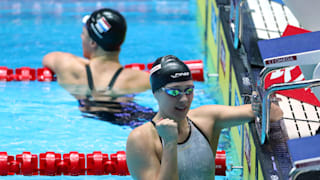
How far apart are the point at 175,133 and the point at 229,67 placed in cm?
247

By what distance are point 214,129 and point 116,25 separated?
8.01 feet

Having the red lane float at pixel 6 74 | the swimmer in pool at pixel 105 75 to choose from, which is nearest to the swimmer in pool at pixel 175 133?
the swimmer in pool at pixel 105 75

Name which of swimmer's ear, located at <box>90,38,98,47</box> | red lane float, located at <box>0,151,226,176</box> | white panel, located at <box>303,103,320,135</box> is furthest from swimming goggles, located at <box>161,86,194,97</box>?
swimmer's ear, located at <box>90,38,98,47</box>

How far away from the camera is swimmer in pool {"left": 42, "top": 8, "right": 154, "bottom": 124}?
5.53 m

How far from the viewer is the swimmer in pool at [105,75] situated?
5.53 metres

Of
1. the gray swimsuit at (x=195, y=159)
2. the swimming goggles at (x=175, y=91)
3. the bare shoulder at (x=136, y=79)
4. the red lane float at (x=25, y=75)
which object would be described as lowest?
the gray swimsuit at (x=195, y=159)

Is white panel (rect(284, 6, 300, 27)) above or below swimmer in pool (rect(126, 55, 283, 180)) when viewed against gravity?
above

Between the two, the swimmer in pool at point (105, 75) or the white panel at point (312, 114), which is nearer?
the white panel at point (312, 114)

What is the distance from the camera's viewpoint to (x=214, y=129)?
331 centimetres

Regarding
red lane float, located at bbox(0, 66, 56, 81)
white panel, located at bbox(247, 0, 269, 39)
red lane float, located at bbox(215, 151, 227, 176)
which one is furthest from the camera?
red lane float, located at bbox(0, 66, 56, 81)

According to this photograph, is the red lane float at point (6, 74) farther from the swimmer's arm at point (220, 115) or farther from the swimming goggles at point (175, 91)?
the swimming goggles at point (175, 91)

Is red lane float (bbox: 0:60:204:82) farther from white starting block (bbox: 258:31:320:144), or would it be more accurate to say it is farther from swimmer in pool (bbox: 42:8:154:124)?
white starting block (bbox: 258:31:320:144)

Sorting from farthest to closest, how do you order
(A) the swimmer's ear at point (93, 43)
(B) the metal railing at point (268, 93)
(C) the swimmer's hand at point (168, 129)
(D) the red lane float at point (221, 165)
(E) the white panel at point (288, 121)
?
1. (A) the swimmer's ear at point (93, 43)
2. (D) the red lane float at point (221, 165)
3. (E) the white panel at point (288, 121)
4. (B) the metal railing at point (268, 93)
5. (C) the swimmer's hand at point (168, 129)

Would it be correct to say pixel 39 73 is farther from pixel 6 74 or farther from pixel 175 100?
pixel 175 100
